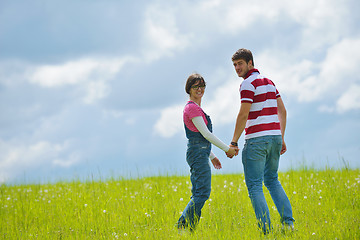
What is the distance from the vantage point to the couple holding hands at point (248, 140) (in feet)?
19.4

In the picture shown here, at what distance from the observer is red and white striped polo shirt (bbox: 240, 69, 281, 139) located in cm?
594

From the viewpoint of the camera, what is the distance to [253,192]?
597cm

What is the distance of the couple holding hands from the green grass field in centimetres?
48

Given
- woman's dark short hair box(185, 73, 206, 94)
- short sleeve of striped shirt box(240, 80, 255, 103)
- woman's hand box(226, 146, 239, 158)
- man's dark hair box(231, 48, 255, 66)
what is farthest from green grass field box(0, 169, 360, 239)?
man's dark hair box(231, 48, 255, 66)

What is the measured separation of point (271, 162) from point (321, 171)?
7.46 metres

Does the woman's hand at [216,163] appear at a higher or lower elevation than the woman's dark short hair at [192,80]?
lower

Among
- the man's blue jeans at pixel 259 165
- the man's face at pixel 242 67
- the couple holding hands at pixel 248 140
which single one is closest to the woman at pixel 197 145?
the couple holding hands at pixel 248 140

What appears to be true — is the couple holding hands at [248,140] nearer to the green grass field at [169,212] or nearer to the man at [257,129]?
the man at [257,129]

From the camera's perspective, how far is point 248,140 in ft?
19.8

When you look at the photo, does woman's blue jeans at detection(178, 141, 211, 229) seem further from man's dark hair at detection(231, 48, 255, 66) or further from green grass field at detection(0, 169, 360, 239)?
man's dark hair at detection(231, 48, 255, 66)

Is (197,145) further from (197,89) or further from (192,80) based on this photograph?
(192,80)

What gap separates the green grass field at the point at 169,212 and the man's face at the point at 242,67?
269cm

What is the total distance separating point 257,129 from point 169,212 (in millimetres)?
3339

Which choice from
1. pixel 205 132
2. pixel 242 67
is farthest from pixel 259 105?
pixel 205 132
